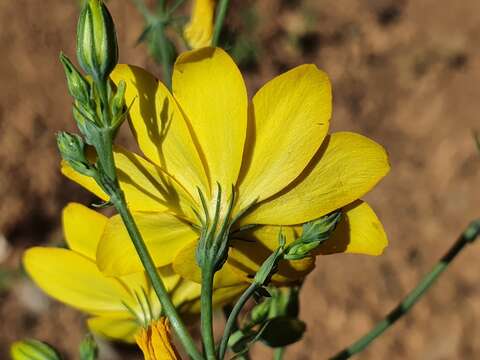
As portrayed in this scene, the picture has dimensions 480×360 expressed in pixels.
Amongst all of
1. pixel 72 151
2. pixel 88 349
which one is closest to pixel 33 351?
pixel 88 349

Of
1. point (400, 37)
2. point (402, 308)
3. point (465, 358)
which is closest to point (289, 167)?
point (402, 308)

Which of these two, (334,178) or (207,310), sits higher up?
(334,178)

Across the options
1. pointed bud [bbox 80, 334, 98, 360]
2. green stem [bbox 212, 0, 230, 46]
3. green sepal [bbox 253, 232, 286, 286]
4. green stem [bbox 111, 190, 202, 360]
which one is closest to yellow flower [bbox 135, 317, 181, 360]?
green stem [bbox 111, 190, 202, 360]

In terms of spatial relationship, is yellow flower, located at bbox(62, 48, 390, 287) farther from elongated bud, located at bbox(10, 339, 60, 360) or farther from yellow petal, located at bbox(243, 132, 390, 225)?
elongated bud, located at bbox(10, 339, 60, 360)

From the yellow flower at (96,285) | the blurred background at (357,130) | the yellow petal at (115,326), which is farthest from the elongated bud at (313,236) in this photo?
the blurred background at (357,130)

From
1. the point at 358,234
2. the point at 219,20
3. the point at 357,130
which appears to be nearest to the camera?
the point at 358,234

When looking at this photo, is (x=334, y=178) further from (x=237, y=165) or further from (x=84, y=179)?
(x=84, y=179)
